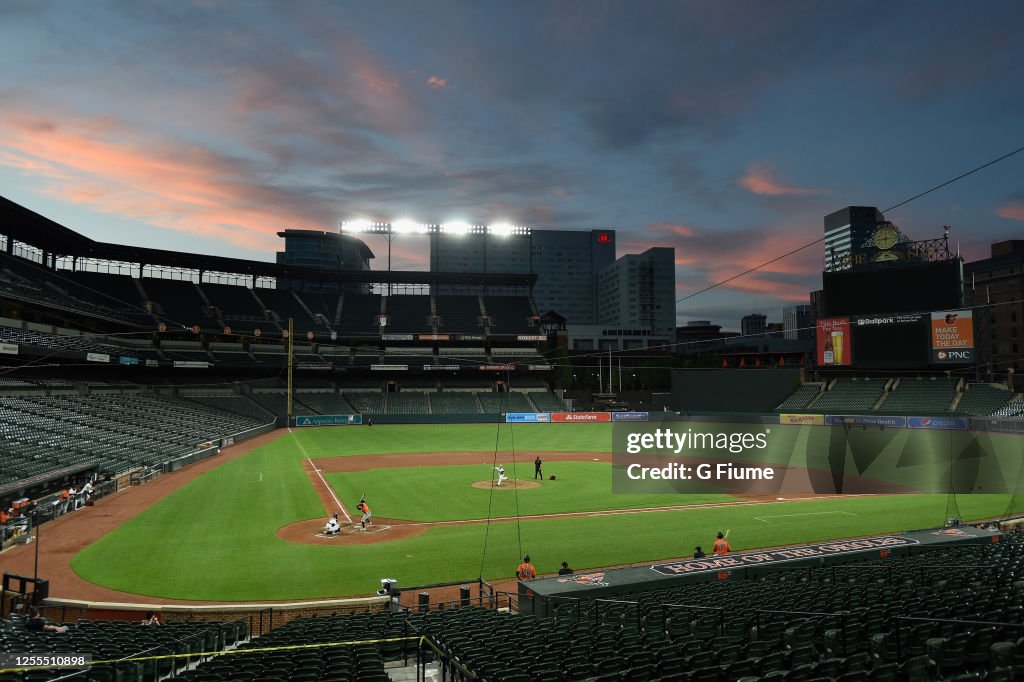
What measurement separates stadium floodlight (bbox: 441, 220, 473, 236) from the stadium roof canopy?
7963mm

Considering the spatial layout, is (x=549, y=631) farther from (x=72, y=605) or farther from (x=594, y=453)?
(x=594, y=453)

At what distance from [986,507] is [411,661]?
31.2 m

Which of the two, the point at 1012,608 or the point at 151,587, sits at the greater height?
the point at 1012,608

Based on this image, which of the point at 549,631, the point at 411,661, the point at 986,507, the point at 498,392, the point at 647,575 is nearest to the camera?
the point at 549,631

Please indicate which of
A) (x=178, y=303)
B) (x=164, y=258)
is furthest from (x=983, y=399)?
(x=164, y=258)

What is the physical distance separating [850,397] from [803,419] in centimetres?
669

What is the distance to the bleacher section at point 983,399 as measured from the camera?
56.5m

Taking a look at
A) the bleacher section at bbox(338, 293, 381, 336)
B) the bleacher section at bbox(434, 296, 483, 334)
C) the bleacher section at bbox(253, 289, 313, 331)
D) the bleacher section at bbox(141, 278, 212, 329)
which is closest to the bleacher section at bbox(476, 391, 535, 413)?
the bleacher section at bbox(434, 296, 483, 334)

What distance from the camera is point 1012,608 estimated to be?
33.3 feet

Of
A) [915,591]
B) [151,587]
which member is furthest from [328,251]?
[915,591]

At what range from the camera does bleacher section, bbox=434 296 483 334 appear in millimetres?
95000

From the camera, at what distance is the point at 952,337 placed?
54.3m

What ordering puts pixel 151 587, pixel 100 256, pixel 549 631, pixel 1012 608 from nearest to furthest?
pixel 1012 608
pixel 549 631
pixel 151 587
pixel 100 256

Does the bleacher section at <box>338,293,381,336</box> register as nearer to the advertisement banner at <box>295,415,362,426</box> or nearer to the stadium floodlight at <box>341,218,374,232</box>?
the stadium floodlight at <box>341,218,374,232</box>
